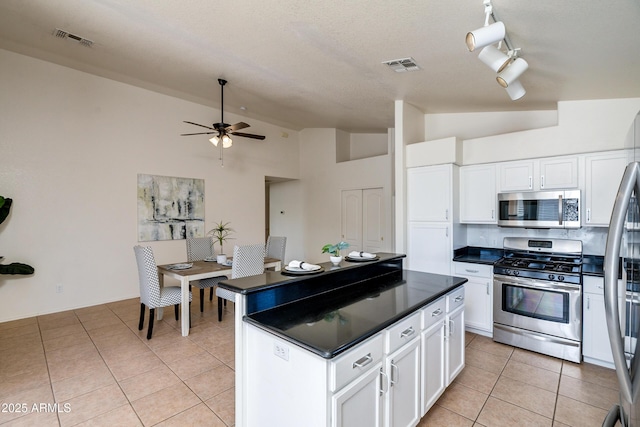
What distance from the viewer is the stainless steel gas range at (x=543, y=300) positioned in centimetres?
290

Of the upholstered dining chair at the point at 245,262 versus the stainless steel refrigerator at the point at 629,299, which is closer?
the stainless steel refrigerator at the point at 629,299

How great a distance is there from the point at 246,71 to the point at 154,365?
11.3 feet

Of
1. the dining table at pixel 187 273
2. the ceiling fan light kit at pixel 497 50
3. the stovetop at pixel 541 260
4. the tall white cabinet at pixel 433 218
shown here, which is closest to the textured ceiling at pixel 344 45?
the ceiling fan light kit at pixel 497 50

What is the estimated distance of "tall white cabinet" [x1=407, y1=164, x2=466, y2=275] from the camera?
3.86 metres

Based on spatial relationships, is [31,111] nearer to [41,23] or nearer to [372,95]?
[41,23]

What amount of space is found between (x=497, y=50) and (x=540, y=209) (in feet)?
6.82

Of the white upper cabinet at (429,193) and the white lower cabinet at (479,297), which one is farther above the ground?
the white upper cabinet at (429,193)

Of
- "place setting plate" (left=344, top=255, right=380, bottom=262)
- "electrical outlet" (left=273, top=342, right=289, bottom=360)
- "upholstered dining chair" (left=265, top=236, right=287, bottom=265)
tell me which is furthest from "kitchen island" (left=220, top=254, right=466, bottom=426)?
"upholstered dining chair" (left=265, top=236, right=287, bottom=265)

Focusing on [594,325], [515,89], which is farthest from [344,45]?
[594,325]

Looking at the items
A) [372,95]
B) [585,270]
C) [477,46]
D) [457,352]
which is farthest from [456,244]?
[477,46]

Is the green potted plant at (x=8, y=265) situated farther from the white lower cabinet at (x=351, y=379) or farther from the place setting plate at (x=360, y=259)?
the place setting plate at (x=360, y=259)

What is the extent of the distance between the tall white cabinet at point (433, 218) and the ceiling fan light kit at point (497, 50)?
1488 millimetres

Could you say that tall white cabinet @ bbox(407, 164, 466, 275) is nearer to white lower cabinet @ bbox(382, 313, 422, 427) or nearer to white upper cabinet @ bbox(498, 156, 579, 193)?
white upper cabinet @ bbox(498, 156, 579, 193)

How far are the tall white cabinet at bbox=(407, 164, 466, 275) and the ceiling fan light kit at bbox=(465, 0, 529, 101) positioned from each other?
1488mm
